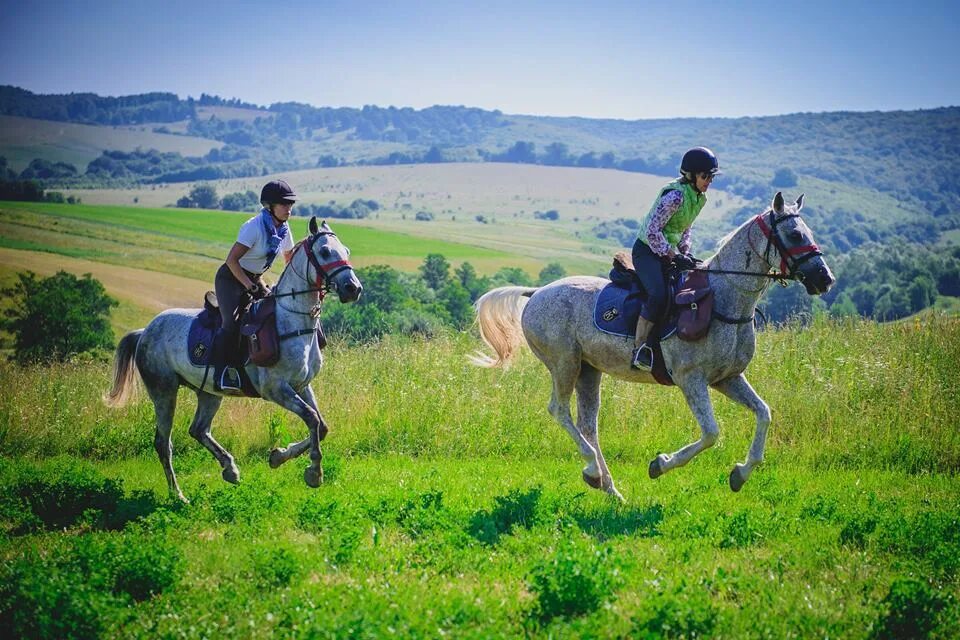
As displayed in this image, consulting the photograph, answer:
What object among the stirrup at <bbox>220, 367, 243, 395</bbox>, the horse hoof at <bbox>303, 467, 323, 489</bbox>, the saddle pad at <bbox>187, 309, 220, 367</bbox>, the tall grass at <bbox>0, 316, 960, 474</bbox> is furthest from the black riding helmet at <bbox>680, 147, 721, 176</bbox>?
the saddle pad at <bbox>187, 309, 220, 367</bbox>

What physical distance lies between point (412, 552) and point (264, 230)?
13.1ft

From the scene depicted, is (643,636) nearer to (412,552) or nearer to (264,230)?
(412,552)

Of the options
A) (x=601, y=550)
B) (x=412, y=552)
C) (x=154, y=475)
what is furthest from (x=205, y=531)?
→ (x=601, y=550)

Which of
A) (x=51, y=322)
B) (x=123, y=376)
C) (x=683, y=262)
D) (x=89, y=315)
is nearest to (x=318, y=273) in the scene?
(x=123, y=376)

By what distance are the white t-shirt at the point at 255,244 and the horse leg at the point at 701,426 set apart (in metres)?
4.62

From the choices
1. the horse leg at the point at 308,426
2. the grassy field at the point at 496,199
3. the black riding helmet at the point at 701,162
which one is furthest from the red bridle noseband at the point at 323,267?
the grassy field at the point at 496,199

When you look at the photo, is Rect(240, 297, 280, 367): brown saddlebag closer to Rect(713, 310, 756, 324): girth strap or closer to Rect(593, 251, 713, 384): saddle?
Rect(593, 251, 713, 384): saddle

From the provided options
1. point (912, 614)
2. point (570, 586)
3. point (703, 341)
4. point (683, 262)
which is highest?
point (683, 262)

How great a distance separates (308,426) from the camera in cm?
888

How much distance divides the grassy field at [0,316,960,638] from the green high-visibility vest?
9.44 feet

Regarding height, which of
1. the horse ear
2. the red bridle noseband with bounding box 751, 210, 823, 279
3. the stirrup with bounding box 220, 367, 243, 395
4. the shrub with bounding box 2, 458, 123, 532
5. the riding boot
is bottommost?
the shrub with bounding box 2, 458, 123, 532

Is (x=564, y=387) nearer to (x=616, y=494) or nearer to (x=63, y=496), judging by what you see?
(x=616, y=494)

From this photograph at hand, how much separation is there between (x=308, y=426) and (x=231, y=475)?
4.41ft

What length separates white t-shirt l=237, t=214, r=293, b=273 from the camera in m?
8.80
